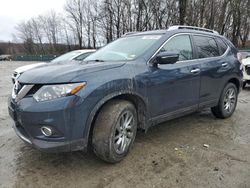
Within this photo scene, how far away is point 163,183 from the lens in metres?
2.96

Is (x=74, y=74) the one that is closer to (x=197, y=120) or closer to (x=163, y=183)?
(x=163, y=183)

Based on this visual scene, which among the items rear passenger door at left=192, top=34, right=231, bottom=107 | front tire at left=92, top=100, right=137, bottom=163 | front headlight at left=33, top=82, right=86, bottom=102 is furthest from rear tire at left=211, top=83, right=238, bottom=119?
front headlight at left=33, top=82, right=86, bottom=102

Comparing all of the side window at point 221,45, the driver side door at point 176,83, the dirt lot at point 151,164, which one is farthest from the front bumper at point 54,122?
the side window at point 221,45

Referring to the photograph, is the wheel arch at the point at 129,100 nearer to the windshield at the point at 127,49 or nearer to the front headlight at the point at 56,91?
the front headlight at the point at 56,91

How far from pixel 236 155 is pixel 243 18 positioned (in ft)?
135

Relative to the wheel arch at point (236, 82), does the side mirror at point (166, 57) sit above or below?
above

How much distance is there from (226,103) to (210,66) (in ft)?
3.79

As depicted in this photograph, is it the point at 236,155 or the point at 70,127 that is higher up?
the point at 70,127

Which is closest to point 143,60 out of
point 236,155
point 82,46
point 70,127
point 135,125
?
point 135,125

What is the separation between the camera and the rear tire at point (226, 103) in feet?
17.0

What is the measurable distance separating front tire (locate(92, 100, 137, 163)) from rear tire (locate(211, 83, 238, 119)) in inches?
95.3

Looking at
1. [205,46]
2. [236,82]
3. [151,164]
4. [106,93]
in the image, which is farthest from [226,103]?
[106,93]

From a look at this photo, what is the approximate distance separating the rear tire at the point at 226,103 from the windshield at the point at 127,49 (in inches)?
82.8

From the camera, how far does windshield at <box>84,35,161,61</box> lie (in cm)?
377
